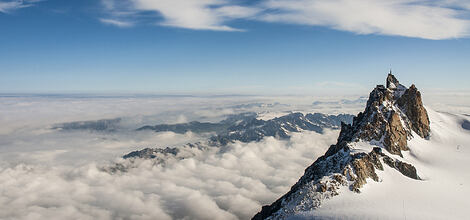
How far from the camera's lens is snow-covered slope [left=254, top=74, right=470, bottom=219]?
242 ft

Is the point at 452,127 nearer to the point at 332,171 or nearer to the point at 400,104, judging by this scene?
the point at 400,104

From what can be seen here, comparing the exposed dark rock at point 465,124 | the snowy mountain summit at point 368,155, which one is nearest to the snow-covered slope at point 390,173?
the snowy mountain summit at point 368,155

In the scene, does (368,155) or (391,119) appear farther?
(391,119)

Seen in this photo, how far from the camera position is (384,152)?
341ft

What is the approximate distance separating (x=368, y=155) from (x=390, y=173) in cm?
893

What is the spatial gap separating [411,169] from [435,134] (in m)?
54.8

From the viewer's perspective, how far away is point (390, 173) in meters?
91.7

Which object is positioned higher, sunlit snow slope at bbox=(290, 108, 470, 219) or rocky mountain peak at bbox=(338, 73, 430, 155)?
rocky mountain peak at bbox=(338, 73, 430, 155)

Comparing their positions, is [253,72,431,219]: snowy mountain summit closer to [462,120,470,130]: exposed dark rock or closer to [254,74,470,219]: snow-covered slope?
[254,74,470,219]: snow-covered slope

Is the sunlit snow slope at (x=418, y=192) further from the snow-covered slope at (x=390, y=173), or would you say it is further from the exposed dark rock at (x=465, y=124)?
the exposed dark rock at (x=465, y=124)

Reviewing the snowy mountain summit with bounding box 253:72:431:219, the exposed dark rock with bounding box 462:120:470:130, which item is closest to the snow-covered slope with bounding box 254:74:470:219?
the snowy mountain summit with bounding box 253:72:431:219

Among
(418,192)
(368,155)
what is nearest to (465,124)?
(418,192)

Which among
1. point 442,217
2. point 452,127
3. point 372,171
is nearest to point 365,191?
point 372,171

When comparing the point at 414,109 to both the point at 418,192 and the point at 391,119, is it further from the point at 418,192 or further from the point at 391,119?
the point at 418,192
